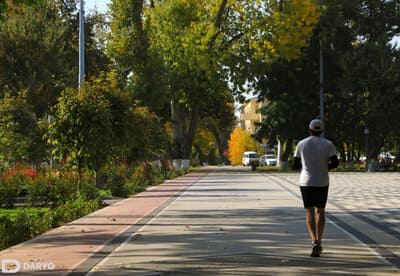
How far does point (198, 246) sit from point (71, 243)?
2.10 m

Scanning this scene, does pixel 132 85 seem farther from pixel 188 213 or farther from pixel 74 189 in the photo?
pixel 188 213

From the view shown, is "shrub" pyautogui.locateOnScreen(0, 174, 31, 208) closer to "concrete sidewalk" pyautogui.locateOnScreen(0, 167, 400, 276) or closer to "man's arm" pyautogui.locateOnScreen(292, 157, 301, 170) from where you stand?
"concrete sidewalk" pyautogui.locateOnScreen(0, 167, 400, 276)

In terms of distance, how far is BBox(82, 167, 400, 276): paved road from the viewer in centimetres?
941

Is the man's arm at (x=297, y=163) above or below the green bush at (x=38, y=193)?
above

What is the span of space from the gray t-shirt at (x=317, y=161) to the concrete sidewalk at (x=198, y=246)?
103 centimetres

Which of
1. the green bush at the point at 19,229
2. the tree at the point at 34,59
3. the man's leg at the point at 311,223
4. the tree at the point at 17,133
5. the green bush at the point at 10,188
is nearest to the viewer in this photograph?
the man's leg at the point at 311,223

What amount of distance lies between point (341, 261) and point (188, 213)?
808 cm

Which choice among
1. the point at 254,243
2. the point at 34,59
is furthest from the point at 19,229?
the point at 34,59

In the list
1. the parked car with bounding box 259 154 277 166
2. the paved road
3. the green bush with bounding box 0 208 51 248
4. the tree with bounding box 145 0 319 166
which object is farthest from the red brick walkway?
the parked car with bounding box 259 154 277 166

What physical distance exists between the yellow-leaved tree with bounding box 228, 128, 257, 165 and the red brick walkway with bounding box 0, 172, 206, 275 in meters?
100

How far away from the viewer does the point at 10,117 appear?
32156mm

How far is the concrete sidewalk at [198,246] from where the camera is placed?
9383 millimetres

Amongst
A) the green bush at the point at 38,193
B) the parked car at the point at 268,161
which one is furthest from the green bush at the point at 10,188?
the parked car at the point at 268,161

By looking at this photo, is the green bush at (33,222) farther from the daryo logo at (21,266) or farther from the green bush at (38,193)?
the daryo logo at (21,266)
